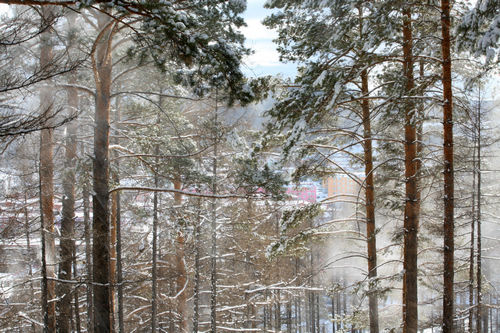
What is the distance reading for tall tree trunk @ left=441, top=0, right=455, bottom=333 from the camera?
17.4 ft

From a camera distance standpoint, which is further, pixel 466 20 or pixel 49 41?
pixel 49 41

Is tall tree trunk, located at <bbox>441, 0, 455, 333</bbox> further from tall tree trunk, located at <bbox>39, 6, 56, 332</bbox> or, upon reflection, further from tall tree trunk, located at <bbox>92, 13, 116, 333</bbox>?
tall tree trunk, located at <bbox>39, 6, 56, 332</bbox>

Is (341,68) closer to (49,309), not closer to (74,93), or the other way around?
(74,93)

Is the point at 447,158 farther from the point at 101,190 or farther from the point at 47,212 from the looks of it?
the point at 47,212

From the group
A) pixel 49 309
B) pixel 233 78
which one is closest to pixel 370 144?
pixel 233 78

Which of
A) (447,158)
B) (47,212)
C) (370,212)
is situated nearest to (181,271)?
(47,212)

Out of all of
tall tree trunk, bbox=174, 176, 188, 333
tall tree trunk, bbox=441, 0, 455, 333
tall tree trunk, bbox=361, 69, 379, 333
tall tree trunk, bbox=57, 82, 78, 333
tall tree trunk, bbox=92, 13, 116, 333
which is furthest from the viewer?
tall tree trunk, bbox=174, 176, 188, 333

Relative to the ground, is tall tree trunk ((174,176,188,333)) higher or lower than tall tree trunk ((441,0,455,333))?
lower

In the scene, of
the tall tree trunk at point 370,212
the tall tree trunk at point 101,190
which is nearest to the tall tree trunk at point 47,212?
the tall tree trunk at point 101,190

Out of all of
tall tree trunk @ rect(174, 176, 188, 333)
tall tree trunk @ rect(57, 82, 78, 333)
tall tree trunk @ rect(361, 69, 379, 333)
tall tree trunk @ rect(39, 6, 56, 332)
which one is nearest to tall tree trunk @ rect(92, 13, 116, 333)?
tall tree trunk @ rect(39, 6, 56, 332)

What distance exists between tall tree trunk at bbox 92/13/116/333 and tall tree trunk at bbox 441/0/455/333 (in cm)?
522

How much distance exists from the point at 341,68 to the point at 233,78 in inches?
68.1

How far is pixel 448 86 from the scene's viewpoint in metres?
5.36

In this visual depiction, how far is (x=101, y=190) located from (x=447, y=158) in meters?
5.65
